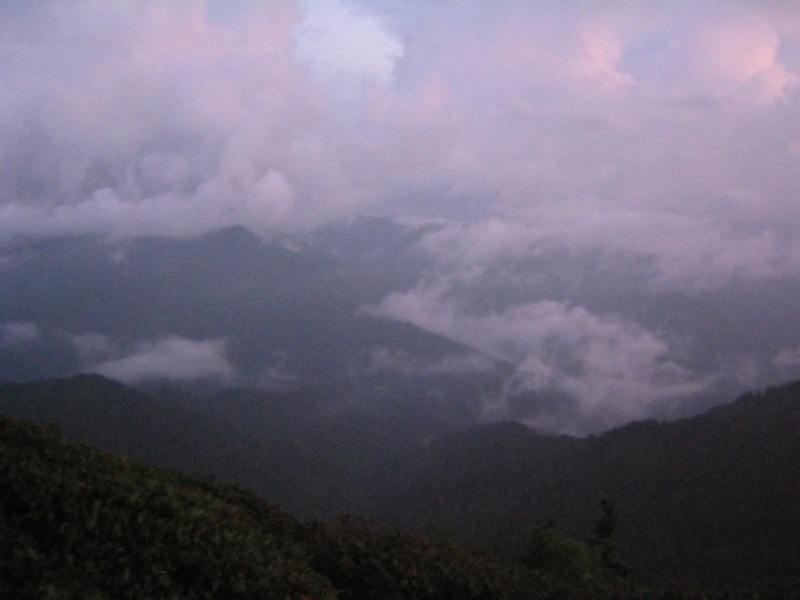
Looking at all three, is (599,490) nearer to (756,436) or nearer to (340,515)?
(756,436)

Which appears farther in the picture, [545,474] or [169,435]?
[169,435]

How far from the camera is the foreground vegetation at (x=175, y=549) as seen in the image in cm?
468

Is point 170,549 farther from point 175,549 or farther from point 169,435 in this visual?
point 169,435

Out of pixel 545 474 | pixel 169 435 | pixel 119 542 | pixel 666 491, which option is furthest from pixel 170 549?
pixel 169 435

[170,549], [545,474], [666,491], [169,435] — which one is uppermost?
[170,549]

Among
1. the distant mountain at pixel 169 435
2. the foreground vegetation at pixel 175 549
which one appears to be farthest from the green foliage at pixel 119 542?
the distant mountain at pixel 169 435

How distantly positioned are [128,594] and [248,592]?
35.6 inches

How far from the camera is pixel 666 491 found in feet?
207

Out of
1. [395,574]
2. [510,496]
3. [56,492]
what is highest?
[56,492]

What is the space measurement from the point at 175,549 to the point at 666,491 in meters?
66.6

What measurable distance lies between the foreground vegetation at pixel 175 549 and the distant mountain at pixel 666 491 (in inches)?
1122

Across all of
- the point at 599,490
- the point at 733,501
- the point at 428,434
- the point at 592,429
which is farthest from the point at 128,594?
the point at 592,429

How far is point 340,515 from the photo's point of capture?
808 centimetres

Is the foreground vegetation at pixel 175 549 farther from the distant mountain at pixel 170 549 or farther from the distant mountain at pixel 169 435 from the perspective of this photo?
the distant mountain at pixel 169 435
